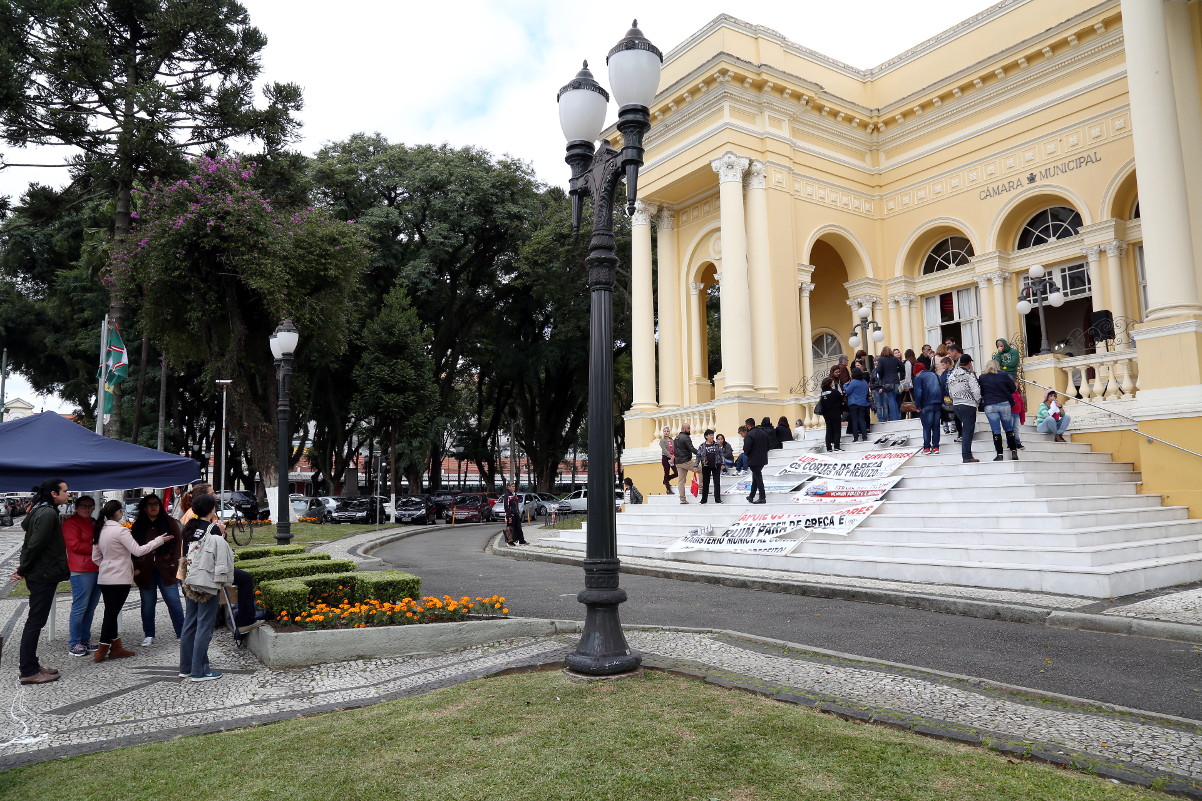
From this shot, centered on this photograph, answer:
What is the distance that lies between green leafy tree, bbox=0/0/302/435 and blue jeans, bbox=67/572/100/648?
21.1 m

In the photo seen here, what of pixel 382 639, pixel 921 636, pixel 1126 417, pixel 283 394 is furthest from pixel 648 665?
pixel 1126 417

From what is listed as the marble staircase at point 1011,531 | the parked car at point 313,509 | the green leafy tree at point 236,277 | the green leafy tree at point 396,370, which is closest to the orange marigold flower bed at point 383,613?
the marble staircase at point 1011,531

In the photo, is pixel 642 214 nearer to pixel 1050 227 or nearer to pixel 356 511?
pixel 1050 227

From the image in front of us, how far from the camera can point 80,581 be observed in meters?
8.41

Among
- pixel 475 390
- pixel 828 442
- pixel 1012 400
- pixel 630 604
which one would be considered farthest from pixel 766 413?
pixel 475 390

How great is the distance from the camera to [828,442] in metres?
17.3

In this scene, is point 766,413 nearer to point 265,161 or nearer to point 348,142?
point 265,161

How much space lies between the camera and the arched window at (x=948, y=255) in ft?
74.7

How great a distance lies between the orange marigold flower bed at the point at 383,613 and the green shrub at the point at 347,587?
0.13 metres

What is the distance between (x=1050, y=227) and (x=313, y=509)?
31.4 metres

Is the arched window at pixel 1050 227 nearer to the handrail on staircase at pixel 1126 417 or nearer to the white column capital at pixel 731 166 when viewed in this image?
the handrail on staircase at pixel 1126 417

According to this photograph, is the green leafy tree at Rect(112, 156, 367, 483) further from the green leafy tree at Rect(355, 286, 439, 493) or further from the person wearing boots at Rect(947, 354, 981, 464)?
the person wearing boots at Rect(947, 354, 981, 464)

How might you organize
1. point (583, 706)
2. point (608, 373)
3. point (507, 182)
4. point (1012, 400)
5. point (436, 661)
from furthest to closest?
1. point (507, 182)
2. point (1012, 400)
3. point (436, 661)
4. point (608, 373)
5. point (583, 706)

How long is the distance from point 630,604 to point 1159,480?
9.66 meters
